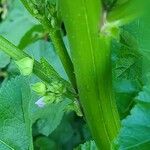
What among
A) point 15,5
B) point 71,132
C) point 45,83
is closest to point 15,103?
point 45,83

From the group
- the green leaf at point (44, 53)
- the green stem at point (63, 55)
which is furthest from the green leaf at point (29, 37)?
the green stem at point (63, 55)

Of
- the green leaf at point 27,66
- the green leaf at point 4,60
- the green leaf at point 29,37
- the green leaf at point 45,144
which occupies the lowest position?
the green leaf at point 45,144

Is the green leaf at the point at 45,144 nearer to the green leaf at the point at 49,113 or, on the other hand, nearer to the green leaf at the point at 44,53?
the green leaf at the point at 49,113

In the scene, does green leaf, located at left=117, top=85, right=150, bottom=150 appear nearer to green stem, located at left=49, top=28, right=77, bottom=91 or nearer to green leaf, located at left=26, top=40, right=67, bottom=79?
green stem, located at left=49, top=28, right=77, bottom=91

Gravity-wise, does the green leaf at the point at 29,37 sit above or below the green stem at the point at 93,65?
below

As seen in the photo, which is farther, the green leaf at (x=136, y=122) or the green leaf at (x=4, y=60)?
the green leaf at (x=4, y=60)

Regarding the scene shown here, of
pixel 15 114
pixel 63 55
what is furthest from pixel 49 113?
pixel 63 55

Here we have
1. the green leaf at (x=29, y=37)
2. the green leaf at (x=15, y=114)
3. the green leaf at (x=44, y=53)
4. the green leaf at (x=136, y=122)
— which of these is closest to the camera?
the green leaf at (x=136, y=122)
